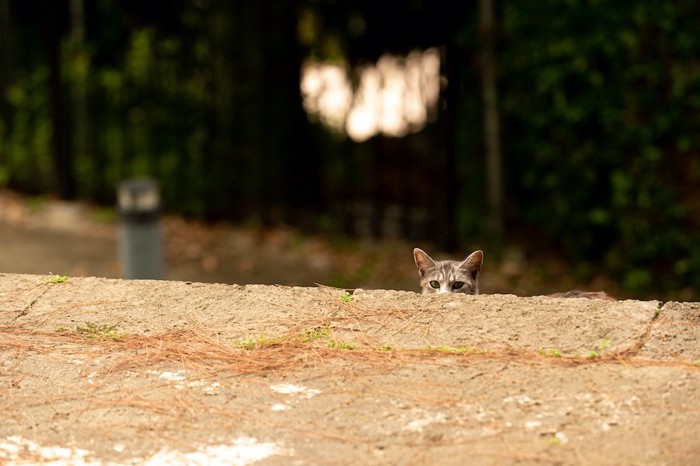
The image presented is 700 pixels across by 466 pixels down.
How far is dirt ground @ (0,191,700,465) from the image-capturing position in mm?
2750

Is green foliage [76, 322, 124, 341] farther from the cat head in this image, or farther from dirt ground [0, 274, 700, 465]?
the cat head

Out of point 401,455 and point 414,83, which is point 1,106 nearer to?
point 414,83

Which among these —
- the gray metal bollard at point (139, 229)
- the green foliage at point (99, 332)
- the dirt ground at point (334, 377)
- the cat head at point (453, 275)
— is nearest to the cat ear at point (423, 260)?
the cat head at point (453, 275)

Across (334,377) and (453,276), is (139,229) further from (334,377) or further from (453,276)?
(334,377)

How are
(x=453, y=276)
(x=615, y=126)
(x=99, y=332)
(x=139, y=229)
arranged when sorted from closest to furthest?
(x=99, y=332), (x=453, y=276), (x=139, y=229), (x=615, y=126)

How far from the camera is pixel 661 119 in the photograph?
6.84 metres

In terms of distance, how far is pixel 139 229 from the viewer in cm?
670

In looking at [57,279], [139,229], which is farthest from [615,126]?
[57,279]

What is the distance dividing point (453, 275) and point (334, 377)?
191 cm

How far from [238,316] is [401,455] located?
116 centimetres

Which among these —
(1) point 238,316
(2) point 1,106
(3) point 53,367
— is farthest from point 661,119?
(2) point 1,106

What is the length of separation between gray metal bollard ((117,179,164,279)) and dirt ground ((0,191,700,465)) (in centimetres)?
240

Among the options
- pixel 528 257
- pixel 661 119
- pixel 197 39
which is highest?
pixel 197 39

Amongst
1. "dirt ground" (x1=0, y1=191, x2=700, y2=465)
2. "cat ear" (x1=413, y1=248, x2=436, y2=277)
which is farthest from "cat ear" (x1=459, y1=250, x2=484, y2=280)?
"dirt ground" (x1=0, y1=191, x2=700, y2=465)
